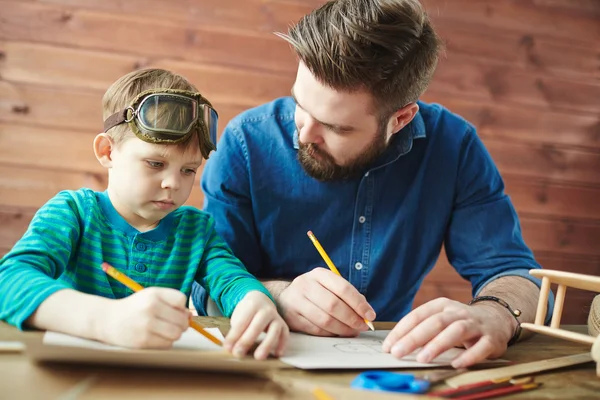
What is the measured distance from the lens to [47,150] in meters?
2.32

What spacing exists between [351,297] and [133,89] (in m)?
0.57

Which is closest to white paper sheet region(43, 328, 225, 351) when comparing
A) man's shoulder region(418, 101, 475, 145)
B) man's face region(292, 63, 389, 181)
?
man's face region(292, 63, 389, 181)

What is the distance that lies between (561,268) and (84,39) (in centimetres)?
249

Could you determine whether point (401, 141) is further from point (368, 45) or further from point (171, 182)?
point (171, 182)

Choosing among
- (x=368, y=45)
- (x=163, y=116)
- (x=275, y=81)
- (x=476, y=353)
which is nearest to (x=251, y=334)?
(x=476, y=353)

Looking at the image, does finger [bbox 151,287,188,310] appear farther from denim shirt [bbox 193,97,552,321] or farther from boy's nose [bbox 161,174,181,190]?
denim shirt [bbox 193,97,552,321]

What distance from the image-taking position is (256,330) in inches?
33.3

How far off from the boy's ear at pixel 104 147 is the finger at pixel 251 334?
0.47m

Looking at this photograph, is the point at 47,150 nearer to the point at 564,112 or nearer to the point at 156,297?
the point at 156,297

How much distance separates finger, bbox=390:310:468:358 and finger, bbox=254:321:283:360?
18cm

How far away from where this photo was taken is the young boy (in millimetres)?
901

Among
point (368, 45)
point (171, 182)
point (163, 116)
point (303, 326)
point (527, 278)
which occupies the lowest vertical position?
point (303, 326)

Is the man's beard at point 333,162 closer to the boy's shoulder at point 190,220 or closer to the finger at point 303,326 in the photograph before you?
the boy's shoulder at point 190,220

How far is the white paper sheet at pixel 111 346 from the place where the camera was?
0.77 m
